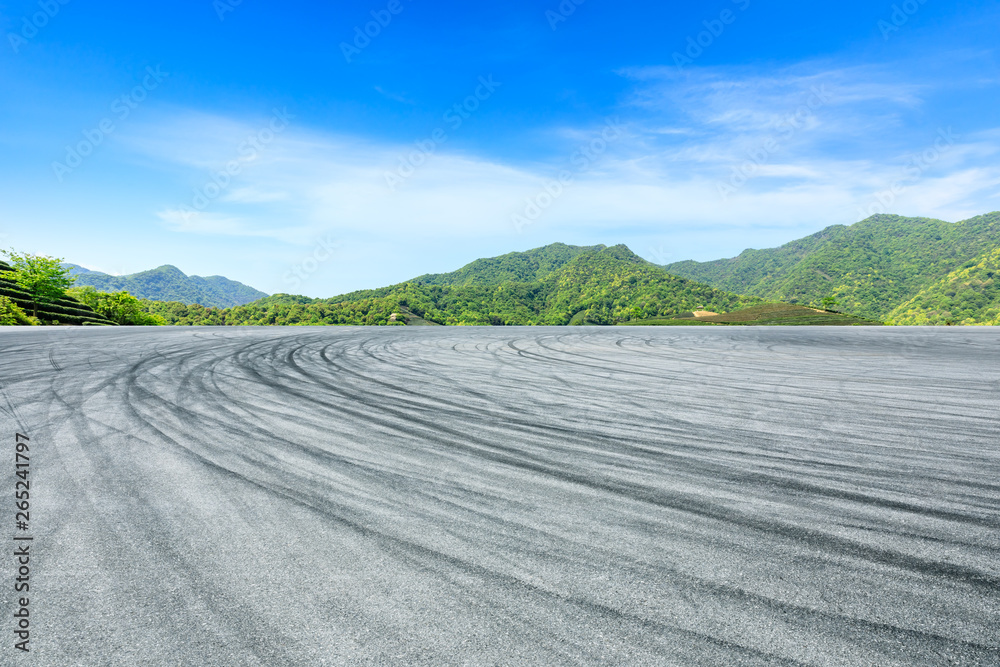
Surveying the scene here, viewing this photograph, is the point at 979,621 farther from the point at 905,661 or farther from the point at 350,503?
the point at 350,503

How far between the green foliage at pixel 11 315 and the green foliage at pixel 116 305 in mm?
18456

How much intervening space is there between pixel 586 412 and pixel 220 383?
6251mm

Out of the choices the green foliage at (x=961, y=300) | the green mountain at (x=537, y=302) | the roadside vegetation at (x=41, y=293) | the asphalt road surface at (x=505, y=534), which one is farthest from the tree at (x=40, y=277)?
the green foliage at (x=961, y=300)

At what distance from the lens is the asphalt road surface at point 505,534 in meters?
1.92

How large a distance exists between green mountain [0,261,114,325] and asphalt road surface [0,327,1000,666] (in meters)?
47.0

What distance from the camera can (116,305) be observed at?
56688mm

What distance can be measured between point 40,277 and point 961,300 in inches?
5649

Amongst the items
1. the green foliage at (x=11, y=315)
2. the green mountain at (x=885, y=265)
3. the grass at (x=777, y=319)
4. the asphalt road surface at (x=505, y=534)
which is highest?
the green mountain at (x=885, y=265)

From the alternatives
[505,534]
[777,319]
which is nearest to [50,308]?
[505,534]

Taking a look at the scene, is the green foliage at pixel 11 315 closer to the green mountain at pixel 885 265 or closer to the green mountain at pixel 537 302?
the green mountain at pixel 537 302

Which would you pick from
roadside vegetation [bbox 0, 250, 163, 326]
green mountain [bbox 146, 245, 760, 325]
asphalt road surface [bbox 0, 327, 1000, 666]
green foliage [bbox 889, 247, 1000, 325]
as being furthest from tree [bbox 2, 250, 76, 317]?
green foliage [bbox 889, 247, 1000, 325]

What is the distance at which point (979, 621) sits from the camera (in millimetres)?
2035

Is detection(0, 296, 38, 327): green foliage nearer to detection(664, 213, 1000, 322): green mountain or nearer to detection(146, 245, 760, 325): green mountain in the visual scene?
detection(146, 245, 760, 325): green mountain

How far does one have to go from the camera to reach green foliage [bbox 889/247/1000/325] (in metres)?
86.1
